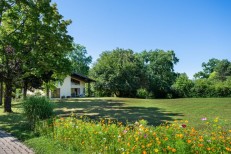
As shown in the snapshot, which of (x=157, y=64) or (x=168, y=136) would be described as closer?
(x=168, y=136)

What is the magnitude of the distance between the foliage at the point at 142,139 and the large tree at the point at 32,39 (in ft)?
35.8

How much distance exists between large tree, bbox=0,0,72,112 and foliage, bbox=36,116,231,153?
10.9 metres

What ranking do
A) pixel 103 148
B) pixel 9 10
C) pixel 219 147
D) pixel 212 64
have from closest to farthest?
pixel 219 147 → pixel 103 148 → pixel 9 10 → pixel 212 64

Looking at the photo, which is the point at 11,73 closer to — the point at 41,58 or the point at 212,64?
the point at 41,58

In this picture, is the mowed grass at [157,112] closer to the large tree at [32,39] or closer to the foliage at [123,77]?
the large tree at [32,39]

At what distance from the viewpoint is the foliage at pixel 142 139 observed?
5.27 metres

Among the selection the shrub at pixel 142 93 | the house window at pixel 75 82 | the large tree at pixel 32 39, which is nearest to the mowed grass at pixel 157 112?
the large tree at pixel 32 39

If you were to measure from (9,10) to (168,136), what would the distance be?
1688 cm

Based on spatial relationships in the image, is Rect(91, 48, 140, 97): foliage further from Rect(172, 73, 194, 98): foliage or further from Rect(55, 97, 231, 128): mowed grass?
Rect(55, 97, 231, 128): mowed grass

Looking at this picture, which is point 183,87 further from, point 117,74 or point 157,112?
point 157,112

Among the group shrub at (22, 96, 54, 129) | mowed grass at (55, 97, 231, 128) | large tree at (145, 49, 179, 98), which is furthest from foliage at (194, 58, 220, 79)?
Result: shrub at (22, 96, 54, 129)

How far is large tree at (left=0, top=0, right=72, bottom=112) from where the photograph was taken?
18078 mm

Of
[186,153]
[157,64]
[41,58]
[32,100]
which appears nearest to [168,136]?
[186,153]

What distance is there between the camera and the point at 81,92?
2136 inches
